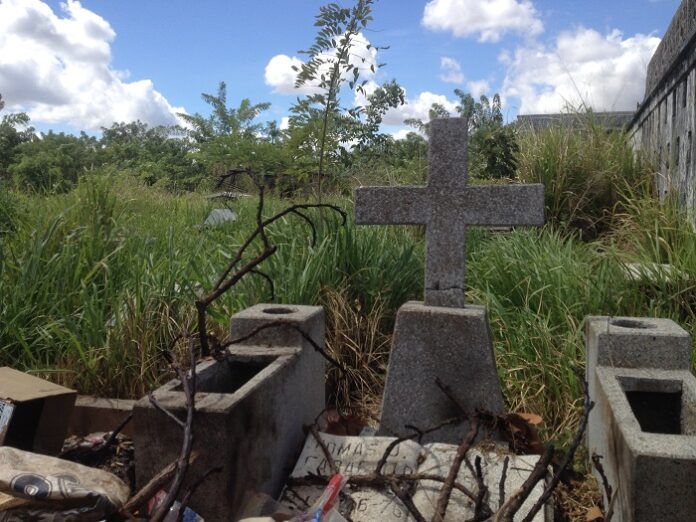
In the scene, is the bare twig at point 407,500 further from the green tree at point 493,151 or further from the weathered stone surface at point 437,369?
the green tree at point 493,151

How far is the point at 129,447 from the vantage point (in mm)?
3316

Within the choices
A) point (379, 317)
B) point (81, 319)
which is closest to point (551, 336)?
point (379, 317)

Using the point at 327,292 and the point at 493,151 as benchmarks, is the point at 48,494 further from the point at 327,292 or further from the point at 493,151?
the point at 493,151

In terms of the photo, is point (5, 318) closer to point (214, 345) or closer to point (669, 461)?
point (214, 345)

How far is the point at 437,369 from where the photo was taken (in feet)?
10.8

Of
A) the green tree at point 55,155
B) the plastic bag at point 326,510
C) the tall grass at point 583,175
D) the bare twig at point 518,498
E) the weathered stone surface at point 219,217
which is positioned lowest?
the plastic bag at point 326,510

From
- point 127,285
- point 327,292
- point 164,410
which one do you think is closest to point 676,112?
point 327,292

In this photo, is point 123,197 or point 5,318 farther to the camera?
point 123,197

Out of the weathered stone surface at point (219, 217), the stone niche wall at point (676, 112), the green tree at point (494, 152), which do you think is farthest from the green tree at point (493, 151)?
the weathered stone surface at point (219, 217)

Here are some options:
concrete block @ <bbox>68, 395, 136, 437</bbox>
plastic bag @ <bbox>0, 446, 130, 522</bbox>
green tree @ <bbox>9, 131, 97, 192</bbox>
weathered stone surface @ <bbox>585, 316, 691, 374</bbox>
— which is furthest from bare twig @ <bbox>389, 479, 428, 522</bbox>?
green tree @ <bbox>9, 131, 97, 192</bbox>

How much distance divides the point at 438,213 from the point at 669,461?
1.67m

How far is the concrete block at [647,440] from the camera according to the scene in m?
2.13

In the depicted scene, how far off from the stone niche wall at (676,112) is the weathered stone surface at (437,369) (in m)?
3.24

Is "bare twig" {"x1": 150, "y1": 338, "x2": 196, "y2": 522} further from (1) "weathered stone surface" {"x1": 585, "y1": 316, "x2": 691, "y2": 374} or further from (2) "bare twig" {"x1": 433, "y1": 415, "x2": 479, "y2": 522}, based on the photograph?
(1) "weathered stone surface" {"x1": 585, "y1": 316, "x2": 691, "y2": 374}
